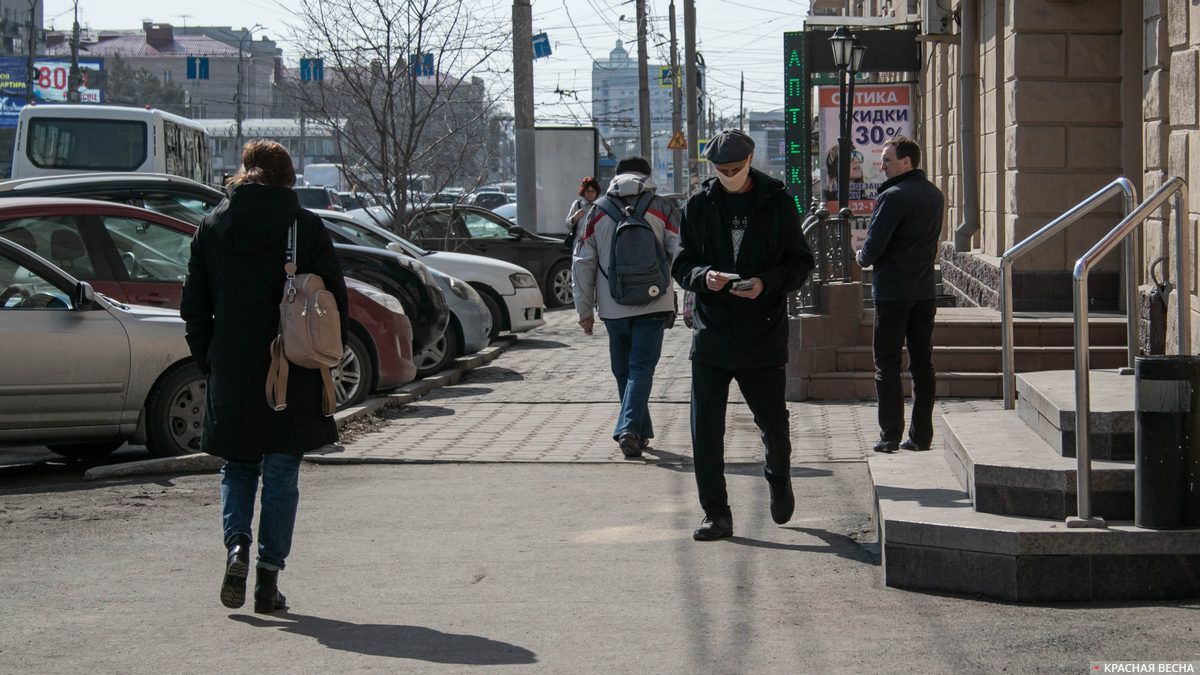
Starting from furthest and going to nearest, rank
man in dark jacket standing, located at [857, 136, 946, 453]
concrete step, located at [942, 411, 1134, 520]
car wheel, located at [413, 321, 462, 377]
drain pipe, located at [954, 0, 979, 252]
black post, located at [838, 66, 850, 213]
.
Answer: black post, located at [838, 66, 850, 213], drain pipe, located at [954, 0, 979, 252], car wheel, located at [413, 321, 462, 377], man in dark jacket standing, located at [857, 136, 946, 453], concrete step, located at [942, 411, 1134, 520]

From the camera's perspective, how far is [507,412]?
39.0 ft

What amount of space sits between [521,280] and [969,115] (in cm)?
531

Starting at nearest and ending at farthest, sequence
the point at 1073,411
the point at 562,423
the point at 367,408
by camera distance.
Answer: the point at 1073,411
the point at 562,423
the point at 367,408

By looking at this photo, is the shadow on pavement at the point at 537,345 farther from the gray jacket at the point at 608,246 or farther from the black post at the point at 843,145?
the gray jacket at the point at 608,246

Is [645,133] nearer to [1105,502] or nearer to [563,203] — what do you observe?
[563,203]

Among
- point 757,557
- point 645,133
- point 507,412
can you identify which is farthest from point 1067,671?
point 645,133

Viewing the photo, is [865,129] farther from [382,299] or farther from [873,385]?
[382,299]

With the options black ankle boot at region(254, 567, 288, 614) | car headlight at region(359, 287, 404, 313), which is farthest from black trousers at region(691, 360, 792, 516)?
car headlight at region(359, 287, 404, 313)

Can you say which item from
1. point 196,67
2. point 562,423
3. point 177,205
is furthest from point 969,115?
point 196,67

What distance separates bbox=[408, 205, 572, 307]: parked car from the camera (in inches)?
875

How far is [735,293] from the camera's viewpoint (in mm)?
6504

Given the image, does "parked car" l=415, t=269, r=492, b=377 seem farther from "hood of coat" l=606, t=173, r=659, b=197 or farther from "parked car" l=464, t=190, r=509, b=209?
"parked car" l=464, t=190, r=509, b=209

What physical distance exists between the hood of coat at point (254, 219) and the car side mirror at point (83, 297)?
351cm

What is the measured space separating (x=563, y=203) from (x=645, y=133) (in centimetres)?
1137
